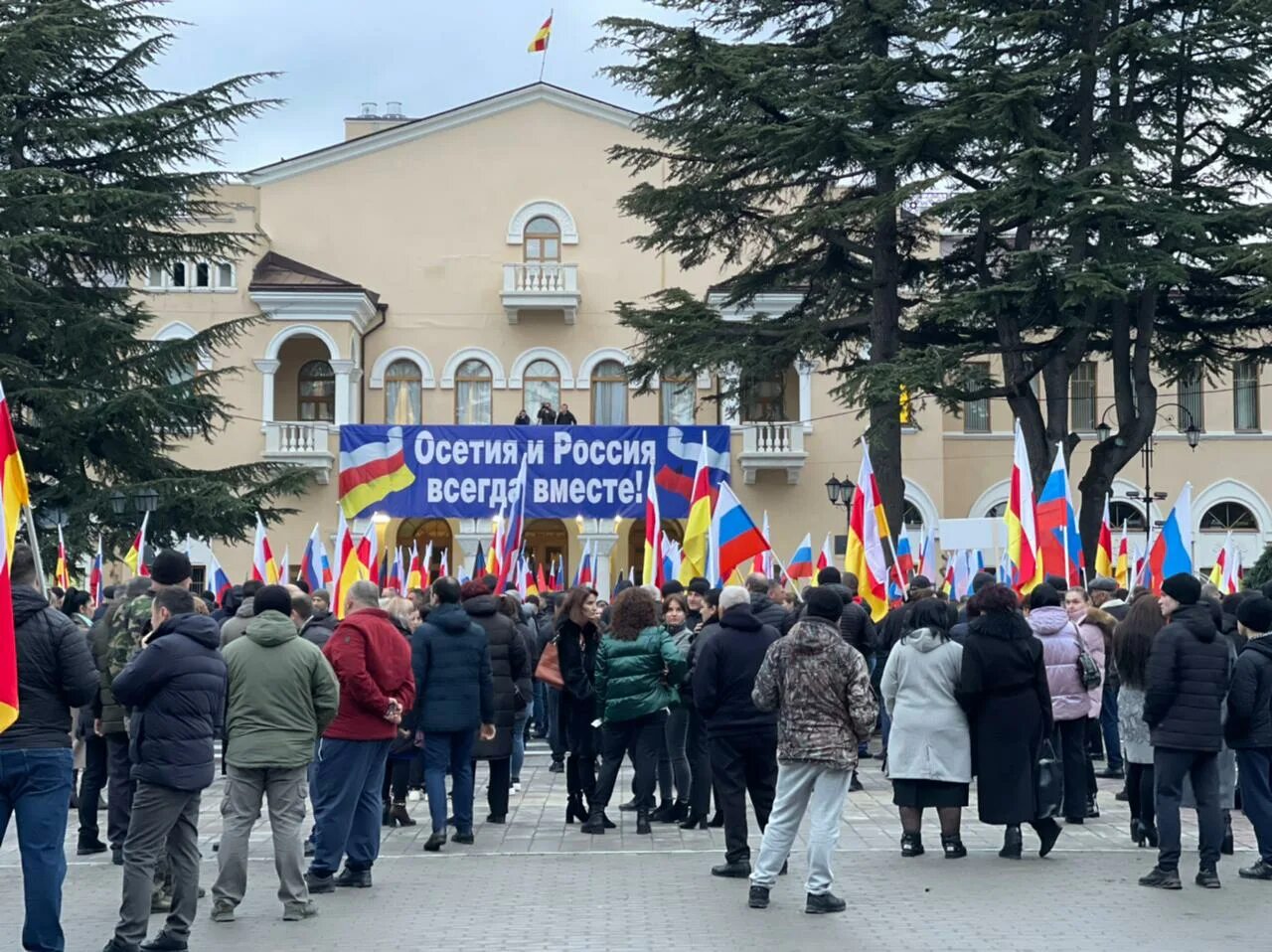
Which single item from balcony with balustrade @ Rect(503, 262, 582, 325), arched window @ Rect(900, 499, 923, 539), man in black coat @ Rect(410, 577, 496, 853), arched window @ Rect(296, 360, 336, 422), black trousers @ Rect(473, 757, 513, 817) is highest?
balcony with balustrade @ Rect(503, 262, 582, 325)

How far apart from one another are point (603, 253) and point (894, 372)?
66.5 feet

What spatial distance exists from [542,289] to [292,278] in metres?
5.89

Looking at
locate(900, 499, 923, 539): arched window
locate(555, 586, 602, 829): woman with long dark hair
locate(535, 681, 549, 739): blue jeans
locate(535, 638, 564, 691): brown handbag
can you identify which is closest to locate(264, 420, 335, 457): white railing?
locate(900, 499, 923, 539): arched window

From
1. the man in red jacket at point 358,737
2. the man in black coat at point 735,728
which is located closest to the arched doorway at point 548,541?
the man in black coat at point 735,728

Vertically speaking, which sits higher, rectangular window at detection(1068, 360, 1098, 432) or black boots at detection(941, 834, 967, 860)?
rectangular window at detection(1068, 360, 1098, 432)

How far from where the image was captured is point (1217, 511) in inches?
1774

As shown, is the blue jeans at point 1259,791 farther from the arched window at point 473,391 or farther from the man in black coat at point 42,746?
the arched window at point 473,391

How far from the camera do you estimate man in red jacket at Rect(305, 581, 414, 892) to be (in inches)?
402

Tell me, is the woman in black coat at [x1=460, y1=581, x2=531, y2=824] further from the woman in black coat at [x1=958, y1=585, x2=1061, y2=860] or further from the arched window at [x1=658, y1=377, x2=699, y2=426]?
the arched window at [x1=658, y1=377, x2=699, y2=426]

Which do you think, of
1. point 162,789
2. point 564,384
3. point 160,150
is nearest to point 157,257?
point 160,150

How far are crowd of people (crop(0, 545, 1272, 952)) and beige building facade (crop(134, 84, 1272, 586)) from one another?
98.5 ft

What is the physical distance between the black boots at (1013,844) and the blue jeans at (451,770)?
3508 millimetres

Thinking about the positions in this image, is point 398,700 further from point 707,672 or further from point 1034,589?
point 1034,589

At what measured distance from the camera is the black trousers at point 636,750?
12.7m
